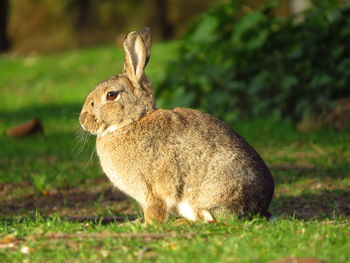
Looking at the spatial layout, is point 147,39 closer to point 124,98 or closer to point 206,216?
point 124,98

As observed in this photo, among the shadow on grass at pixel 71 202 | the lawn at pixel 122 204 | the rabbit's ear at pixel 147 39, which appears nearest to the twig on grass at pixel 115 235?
the lawn at pixel 122 204

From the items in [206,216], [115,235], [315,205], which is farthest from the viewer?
[315,205]

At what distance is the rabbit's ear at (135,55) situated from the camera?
622 centimetres

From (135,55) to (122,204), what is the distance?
229 cm

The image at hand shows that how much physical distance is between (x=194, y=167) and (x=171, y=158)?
193 millimetres

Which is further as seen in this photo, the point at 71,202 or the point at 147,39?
the point at 71,202

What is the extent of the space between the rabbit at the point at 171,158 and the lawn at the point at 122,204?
20 cm

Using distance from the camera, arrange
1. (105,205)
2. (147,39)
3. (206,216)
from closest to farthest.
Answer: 1. (206,216)
2. (147,39)
3. (105,205)

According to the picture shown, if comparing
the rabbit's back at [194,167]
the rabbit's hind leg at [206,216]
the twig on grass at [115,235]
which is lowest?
the rabbit's hind leg at [206,216]

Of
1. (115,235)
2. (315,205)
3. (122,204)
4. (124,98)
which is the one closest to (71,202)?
(122,204)

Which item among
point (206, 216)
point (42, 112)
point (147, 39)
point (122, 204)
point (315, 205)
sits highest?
point (147, 39)

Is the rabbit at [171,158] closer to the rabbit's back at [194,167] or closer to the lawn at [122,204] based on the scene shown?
the rabbit's back at [194,167]

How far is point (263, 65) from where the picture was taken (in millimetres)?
12289

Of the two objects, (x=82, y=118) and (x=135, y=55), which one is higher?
(x=135, y=55)
